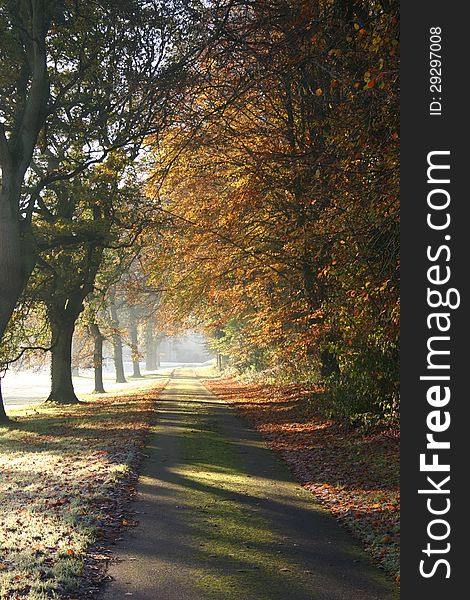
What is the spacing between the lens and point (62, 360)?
24.8 m

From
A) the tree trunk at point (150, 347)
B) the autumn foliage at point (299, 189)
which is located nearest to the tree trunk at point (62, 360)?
the autumn foliage at point (299, 189)

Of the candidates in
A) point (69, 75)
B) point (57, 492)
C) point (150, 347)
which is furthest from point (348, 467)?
point (150, 347)

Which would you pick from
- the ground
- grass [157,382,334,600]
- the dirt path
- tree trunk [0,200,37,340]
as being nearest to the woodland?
tree trunk [0,200,37,340]

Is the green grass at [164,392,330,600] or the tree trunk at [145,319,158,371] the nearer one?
the green grass at [164,392,330,600]

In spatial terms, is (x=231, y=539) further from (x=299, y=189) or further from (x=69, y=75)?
(x=69, y=75)

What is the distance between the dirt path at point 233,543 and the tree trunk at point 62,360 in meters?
13.4

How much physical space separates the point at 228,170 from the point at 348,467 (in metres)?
8.74

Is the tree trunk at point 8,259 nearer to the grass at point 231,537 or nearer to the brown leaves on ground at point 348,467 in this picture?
the grass at point 231,537

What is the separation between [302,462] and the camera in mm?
11648

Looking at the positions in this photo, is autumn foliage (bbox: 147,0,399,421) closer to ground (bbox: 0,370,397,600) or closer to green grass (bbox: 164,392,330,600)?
ground (bbox: 0,370,397,600)

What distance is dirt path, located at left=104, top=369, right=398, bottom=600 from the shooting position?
578 cm

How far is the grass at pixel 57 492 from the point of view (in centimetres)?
609

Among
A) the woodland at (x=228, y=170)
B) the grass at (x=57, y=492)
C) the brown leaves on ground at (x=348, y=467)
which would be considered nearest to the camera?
the grass at (x=57, y=492)

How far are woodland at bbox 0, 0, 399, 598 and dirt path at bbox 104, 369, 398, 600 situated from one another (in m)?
1.58
